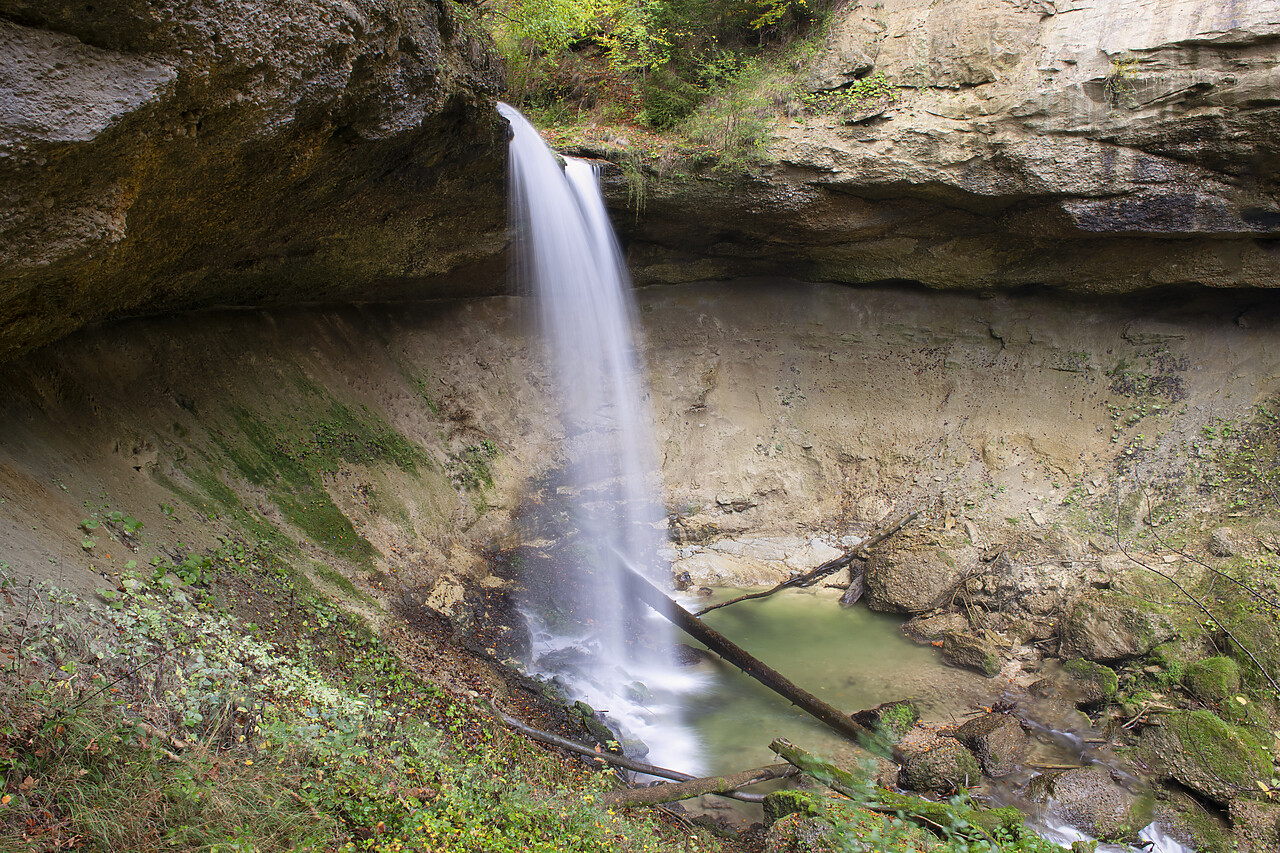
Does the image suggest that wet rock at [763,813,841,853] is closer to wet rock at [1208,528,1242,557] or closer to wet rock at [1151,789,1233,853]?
wet rock at [1151,789,1233,853]

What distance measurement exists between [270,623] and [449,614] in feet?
8.16

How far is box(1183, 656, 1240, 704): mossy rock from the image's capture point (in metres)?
7.34

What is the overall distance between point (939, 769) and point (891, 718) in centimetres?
99

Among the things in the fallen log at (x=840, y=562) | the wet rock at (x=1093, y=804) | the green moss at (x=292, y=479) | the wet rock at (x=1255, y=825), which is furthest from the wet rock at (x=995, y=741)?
the green moss at (x=292, y=479)

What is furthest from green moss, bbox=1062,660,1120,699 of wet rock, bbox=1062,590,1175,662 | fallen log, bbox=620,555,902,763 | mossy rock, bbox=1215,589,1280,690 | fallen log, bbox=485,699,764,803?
fallen log, bbox=485,699,764,803

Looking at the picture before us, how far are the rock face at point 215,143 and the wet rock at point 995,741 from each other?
25.9ft

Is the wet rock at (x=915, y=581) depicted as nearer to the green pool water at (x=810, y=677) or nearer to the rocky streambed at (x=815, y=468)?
the rocky streambed at (x=815, y=468)

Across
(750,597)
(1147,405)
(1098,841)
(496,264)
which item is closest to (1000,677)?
(1098,841)

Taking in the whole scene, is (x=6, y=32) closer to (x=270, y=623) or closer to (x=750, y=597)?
(x=270, y=623)

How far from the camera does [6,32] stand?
127 inches

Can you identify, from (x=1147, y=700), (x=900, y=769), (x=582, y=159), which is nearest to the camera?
(x=900, y=769)

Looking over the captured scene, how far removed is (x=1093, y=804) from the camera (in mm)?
6344

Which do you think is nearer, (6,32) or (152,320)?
(6,32)

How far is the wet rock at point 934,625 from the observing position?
9297 mm
